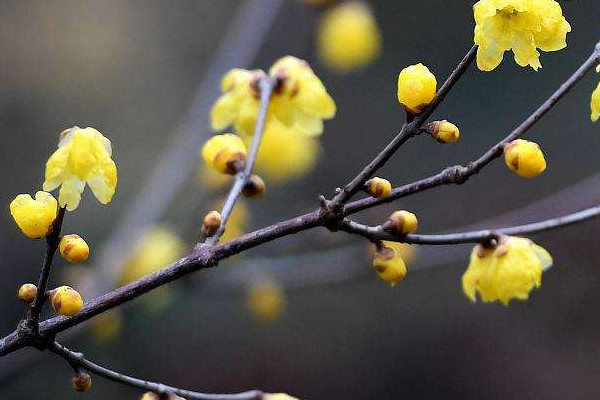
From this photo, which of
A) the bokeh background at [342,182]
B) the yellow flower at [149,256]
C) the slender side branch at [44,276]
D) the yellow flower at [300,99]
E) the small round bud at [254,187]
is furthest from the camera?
the bokeh background at [342,182]

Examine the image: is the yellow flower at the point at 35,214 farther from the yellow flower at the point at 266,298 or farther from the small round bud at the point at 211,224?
the yellow flower at the point at 266,298

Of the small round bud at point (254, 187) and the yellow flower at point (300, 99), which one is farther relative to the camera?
the yellow flower at point (300, 99)

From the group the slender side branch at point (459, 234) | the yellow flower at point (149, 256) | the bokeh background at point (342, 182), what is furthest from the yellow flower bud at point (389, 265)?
the bokeh background at point (342, 182)

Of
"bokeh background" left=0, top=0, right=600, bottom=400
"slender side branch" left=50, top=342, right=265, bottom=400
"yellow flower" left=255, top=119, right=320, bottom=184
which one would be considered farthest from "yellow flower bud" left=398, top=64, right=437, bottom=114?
"bokeh background" left=0, top=0, right=600, bottom=400

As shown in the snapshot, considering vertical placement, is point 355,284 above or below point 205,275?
above

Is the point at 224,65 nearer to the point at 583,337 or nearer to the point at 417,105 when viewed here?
the point at 417,105

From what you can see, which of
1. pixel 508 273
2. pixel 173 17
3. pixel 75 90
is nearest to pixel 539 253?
pixel 508 273
